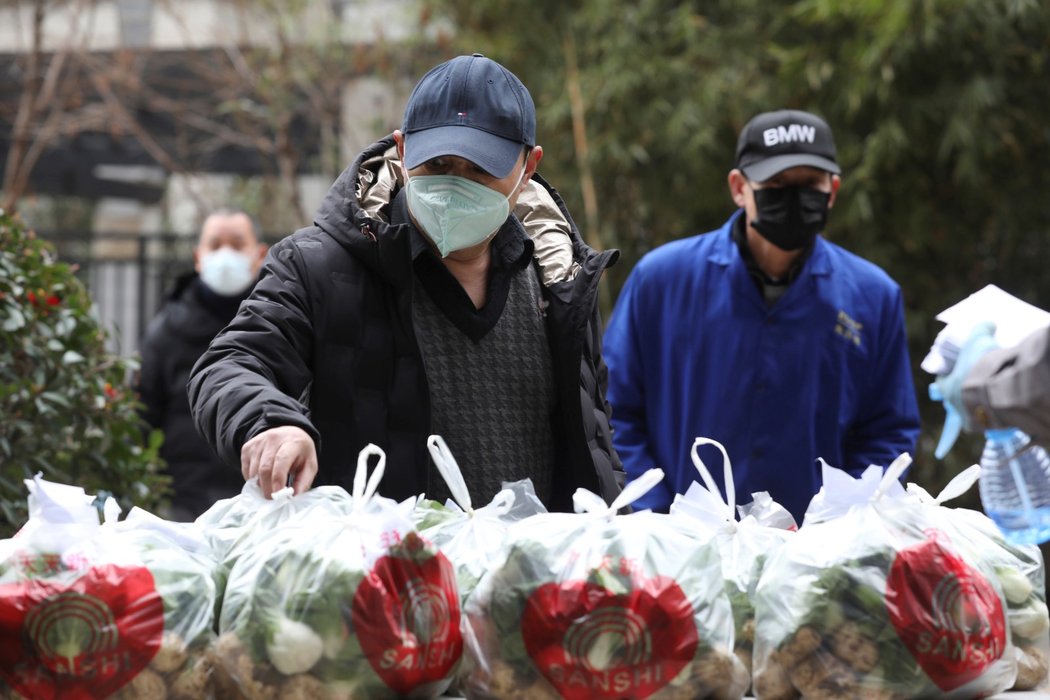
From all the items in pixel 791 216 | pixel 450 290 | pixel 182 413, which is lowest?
pixel 182 413

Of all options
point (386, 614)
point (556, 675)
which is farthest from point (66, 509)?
point (556, 675)

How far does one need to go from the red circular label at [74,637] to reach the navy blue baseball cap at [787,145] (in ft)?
9.71

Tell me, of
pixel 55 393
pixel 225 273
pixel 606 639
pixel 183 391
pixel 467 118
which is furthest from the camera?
pixel 225 273

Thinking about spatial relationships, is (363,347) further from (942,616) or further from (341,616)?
(942,616)

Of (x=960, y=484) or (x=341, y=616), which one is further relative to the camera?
(x=960, y=484)

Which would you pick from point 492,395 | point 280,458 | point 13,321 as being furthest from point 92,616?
point 13,321

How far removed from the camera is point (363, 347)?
281cm

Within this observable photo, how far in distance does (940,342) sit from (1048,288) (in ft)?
20.6

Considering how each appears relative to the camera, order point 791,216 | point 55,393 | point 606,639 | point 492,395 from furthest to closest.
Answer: point 791,216 → point 55,393 → point 492,395 → point 606,639

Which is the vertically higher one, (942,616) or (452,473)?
(452,473)

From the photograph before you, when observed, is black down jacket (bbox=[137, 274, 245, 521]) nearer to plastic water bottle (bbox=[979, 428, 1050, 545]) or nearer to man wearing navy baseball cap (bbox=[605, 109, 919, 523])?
man wearing navy baseball cap (bbox=[605, 109, 919, 523])

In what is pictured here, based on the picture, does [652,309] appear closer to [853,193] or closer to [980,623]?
[980,623]

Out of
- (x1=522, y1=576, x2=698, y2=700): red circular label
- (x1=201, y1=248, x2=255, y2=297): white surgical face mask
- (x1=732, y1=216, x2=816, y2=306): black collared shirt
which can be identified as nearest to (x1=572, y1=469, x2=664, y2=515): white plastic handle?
(x1=522, y1=576, x2=698, y2=700): red circular label

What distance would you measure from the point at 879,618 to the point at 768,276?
106 inches
